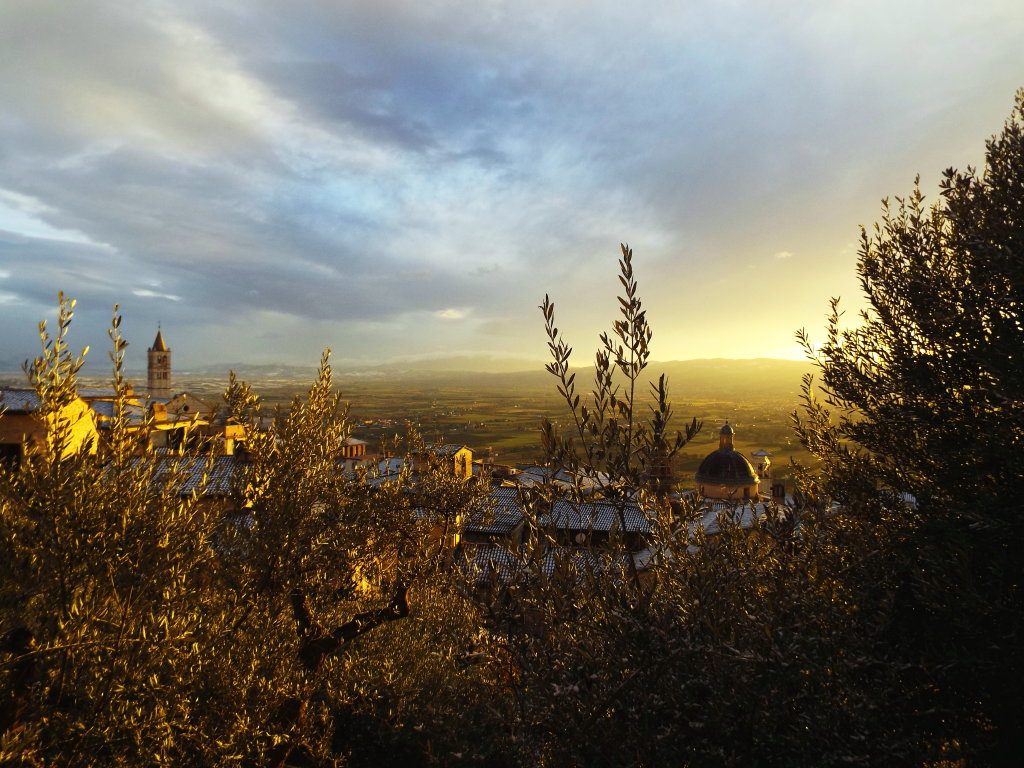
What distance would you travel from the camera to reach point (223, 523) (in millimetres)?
9625

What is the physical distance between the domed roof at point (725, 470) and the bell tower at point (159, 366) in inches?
3972

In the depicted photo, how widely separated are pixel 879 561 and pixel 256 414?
1184 cm

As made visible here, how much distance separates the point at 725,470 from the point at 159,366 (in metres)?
108

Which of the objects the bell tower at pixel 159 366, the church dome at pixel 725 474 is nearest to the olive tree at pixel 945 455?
the church dome at pixel 725 474

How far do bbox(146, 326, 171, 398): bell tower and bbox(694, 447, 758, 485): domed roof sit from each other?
331 feet

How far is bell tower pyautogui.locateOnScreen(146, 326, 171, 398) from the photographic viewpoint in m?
104

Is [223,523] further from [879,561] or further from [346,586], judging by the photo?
[879,561]

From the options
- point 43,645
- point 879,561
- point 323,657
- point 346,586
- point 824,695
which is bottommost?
point 323,657

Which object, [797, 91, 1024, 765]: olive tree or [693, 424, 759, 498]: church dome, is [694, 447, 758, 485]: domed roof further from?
[797, 91, 1024, 765]: olive tree

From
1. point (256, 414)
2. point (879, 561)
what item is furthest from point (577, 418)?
point (256, 414)

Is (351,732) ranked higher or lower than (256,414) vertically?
lower

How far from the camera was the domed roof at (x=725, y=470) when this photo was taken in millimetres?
52531

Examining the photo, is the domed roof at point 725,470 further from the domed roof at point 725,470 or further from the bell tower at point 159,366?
the bell tower at point 159,366

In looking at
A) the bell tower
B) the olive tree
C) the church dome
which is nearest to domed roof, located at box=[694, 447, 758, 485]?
the church dome
